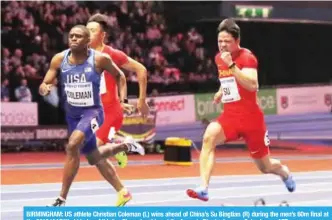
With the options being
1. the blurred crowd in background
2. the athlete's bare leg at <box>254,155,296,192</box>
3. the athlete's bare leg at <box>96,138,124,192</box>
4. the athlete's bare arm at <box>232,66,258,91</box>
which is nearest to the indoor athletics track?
the athlete's bare leg at <box>254,155,296,192</box>

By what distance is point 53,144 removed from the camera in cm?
1948

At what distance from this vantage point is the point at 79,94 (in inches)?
289

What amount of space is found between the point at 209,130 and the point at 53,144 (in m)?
12.4

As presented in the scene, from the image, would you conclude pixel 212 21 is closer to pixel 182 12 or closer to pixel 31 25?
pixel 182 12

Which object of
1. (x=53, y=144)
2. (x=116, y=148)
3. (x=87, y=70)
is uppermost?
(x=87, y=70)

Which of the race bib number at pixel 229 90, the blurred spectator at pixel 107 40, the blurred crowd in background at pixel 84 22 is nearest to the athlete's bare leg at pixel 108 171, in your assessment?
the race bib number at pixel 229 90

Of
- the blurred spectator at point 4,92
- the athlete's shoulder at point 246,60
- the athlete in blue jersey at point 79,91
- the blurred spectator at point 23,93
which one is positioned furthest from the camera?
the blurred spectator at point 23,93

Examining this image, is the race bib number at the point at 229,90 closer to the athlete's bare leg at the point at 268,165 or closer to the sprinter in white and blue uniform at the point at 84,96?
the athlete's bare leg at the point at 268,165

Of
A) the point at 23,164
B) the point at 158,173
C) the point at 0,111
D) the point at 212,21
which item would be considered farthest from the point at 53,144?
the point at 212,21

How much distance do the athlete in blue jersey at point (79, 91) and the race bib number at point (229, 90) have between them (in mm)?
1067

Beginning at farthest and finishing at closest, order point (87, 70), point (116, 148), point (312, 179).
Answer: point (312, 179)
point (116, 148)
point (87, 70)

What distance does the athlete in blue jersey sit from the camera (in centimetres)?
727

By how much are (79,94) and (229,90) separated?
4.83ft

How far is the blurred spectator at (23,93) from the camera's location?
18.7m
